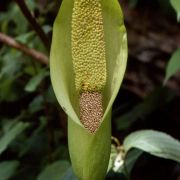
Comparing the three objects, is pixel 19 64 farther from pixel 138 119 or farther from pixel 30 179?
pixel 138 119

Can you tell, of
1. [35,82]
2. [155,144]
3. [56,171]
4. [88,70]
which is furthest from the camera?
[35,82]

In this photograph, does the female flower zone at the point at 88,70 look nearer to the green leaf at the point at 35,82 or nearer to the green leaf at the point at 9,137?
the green leaf at the point at 9,137

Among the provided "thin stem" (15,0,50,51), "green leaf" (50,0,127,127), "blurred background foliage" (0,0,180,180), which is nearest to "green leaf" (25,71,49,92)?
"blurred background foliage" (0,0,180,180)

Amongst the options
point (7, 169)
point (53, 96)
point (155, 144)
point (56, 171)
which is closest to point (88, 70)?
point (155, 144)

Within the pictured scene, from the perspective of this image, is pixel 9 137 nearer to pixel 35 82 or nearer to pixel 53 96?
pixel 35 82

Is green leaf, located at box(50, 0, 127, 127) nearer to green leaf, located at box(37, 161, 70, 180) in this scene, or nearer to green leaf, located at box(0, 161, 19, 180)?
green leaf, located at box(37, 161, 70, 180)

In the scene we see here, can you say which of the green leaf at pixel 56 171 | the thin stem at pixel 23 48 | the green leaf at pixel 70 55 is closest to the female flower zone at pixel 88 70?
the green leaf at pixel 70 55
